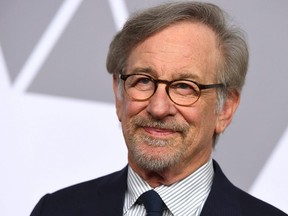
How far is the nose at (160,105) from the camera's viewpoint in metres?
1.94

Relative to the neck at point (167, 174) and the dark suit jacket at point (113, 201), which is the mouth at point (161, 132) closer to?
the neck at point (167, 174)

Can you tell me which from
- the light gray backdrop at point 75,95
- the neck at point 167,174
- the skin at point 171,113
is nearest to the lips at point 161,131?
the skin at point 171,113

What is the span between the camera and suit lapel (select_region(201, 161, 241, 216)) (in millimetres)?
1995

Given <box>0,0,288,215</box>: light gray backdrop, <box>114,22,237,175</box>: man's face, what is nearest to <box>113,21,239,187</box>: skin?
<box>114,22,237,175</box>: man's face

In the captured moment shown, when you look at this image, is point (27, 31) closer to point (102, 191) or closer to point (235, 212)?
point (102, 191)

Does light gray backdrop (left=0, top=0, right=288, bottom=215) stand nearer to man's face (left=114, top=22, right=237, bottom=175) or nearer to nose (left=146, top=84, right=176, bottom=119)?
man's face (left=114, top=22, right=237, bottom=175)

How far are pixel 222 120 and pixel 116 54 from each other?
37 cm

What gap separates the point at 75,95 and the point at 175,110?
954mm

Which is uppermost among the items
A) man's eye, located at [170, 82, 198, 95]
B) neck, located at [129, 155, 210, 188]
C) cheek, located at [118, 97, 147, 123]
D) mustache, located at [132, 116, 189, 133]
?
man's eye, located at [170, 82, 198, 95]

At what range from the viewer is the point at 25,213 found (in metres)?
2.82

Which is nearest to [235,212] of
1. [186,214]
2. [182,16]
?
[186,214]

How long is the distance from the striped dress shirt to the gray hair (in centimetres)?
21

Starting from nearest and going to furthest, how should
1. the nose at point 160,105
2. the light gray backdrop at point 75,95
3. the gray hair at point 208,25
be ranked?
the nose at point 160,105
the gray hair at point 208,25
the light gray backdrop at point 75,95

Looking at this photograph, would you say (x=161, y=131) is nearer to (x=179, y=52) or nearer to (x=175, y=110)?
(x=175, y=110)
